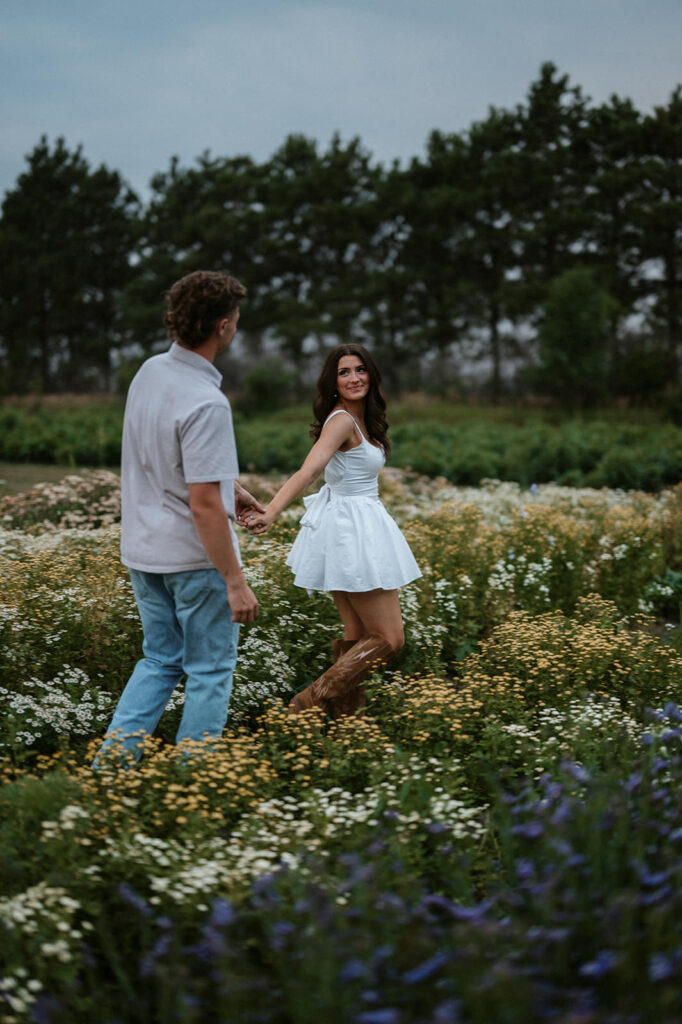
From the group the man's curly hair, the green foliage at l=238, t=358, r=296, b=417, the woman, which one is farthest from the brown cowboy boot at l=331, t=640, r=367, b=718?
the green foliage at l=238, t=358, r=296, b=417

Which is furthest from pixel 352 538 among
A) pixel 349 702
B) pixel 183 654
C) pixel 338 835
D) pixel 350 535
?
pixel 338 835

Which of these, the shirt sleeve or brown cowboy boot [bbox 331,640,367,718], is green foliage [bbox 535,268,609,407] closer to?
brown cowboy boot [bbox 331,640,367,718]

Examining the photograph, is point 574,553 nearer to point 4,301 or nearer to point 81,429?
point 81,429

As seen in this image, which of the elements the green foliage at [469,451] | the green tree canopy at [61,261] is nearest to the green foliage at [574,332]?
the green foliage at [469,451]

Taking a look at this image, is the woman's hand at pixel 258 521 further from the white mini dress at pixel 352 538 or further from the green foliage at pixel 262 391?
the green foliage at pixel 262 391

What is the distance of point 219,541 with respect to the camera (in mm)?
2875

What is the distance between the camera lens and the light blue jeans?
3041 mm

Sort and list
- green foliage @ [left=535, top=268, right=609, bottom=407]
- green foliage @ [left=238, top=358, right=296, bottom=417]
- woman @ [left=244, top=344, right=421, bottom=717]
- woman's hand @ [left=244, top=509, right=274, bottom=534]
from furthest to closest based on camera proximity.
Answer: green foliage @ [left=238, top=358, right=296, bottom=417], green foliage @ [left=535, top=268, right=609, bottom=407], woman @ [left=244, top=344, right=421, bottom=717], woman's hand @ [left=244, top=509, right=274, bottom=534]

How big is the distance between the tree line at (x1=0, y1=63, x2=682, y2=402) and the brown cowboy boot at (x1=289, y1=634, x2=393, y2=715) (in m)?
23.2

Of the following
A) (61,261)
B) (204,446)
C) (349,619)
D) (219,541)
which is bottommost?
(349,619)

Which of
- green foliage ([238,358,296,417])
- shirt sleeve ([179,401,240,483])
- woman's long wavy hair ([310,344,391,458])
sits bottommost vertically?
shirt sleeve ([179,401,240,483])

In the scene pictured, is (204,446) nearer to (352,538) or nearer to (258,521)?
(258,521)

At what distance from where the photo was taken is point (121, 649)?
166 inches

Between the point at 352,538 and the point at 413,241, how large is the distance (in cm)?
3083
